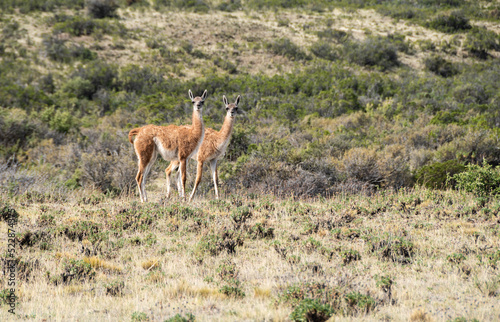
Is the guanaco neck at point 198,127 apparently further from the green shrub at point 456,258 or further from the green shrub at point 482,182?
the green shrub at point 482,182

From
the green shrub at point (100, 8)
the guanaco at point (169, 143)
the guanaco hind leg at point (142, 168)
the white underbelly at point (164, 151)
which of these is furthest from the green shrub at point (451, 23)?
the guanaco hind leg at point (142, 168)

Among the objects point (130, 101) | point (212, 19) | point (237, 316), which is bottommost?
point (130, 101)

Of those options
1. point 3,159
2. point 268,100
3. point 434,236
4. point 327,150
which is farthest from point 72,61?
point 434,236

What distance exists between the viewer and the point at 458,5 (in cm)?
5434

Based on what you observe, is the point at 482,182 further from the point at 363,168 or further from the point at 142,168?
the point at 142,168

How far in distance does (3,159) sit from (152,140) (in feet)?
20.6

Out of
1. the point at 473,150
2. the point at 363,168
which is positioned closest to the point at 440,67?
the point at 473,150

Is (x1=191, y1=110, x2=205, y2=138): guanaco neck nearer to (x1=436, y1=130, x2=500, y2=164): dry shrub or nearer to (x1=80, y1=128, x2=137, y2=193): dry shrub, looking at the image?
(x1=80, y1=128, x2=137, y2=193): dry shrub

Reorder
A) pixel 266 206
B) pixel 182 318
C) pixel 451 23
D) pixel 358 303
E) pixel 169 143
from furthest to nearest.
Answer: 1. pixel 451 23
2. pixel 169 143
3. pixel 266 206
4. pixel 358 303
5. pixel 182 318

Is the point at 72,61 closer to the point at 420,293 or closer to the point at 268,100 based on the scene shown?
the point at 268,100

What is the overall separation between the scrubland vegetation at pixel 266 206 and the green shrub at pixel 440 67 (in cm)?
660

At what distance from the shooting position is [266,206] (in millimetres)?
8461

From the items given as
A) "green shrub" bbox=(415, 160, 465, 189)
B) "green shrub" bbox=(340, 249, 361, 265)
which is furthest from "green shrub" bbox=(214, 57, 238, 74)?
"green shrub" bbox=(340, 249, 361, 265)

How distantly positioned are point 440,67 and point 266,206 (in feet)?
105
